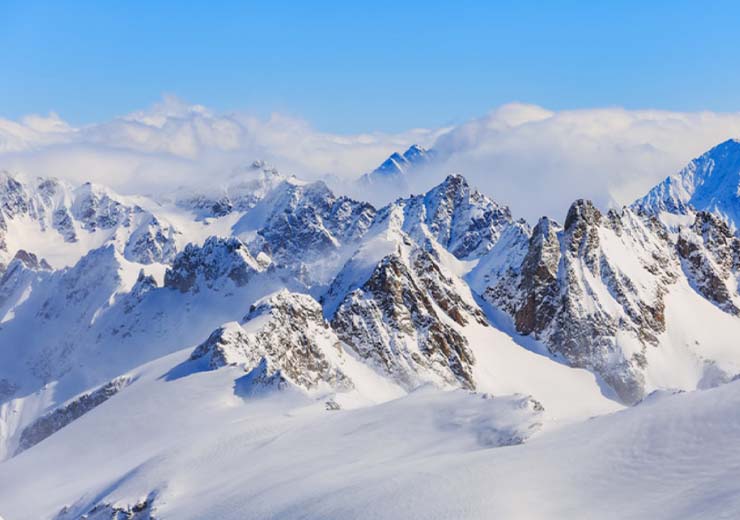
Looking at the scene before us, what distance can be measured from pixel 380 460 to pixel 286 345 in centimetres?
6085

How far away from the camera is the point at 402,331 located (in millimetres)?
165750

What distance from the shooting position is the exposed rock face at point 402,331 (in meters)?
160

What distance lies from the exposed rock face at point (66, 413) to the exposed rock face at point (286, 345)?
30301 millimetres

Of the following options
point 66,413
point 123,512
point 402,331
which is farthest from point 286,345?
point 123,512

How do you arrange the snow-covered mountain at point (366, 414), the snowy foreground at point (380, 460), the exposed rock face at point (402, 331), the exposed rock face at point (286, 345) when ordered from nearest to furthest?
the snowy foreground at point (380, 460)
the snow-covered mountain at point (366, 414)
the exposed rock face at point (286, 345)
the exposed rock face at point (402, 331)

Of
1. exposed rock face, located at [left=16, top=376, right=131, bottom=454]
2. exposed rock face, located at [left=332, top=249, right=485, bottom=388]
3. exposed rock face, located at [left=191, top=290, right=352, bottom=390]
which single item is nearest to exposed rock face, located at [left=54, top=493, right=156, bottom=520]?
exposed rock face, located at [left=191, top=290, right=352, bottom=390]

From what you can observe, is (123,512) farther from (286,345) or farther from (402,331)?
(402,331)

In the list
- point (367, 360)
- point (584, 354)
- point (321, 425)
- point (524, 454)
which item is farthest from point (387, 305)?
point (524, 454)

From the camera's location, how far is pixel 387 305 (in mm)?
169375

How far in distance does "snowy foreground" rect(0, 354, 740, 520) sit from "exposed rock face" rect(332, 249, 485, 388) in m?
32.1

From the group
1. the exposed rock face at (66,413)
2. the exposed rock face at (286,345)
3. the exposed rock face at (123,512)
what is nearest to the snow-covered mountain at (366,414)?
the exposed rock face at (123,512)

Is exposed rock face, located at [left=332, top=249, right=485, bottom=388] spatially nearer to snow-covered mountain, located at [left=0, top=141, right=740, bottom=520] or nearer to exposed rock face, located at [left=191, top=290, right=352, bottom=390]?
snow-covered mountain, located at [left=0, top=141, right=740, bottom=520]

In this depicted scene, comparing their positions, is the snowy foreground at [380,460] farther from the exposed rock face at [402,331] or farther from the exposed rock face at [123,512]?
the exposed rock face at [402,331]

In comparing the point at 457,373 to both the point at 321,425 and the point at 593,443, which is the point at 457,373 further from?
the point at 593,443
